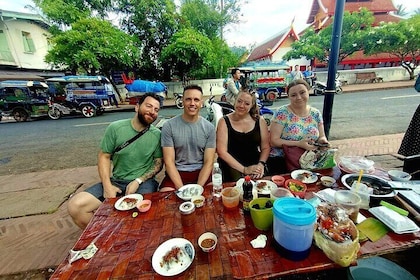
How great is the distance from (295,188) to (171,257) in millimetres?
1125

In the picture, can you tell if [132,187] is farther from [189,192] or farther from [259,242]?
[259,242]

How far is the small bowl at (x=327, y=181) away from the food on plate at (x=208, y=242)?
114cm

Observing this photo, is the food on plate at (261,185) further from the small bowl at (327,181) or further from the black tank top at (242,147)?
the black tank top at (242,147)

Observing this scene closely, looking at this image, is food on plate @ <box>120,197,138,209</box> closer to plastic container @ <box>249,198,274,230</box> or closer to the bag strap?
the bag strap

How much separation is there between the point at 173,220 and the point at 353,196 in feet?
4.17

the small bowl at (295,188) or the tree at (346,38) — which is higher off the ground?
the tree at (346,38)

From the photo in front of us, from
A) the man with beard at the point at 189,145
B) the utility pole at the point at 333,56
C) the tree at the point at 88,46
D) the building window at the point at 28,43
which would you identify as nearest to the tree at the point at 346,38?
the tree at the point at 88,46

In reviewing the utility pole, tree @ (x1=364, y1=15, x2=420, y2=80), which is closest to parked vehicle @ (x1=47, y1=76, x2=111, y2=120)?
the utility pole

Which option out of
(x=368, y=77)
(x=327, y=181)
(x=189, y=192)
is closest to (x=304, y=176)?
(x=327, y=181)

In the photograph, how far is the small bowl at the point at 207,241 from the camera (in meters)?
1.21

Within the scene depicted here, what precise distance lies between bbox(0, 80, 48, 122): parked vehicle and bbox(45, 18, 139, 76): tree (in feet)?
6.95

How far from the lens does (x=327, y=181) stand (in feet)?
6.02

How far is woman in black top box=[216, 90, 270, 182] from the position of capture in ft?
8.75

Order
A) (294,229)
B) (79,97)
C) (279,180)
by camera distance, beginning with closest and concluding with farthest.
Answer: (294,229) → (279,180) → (79,97)
